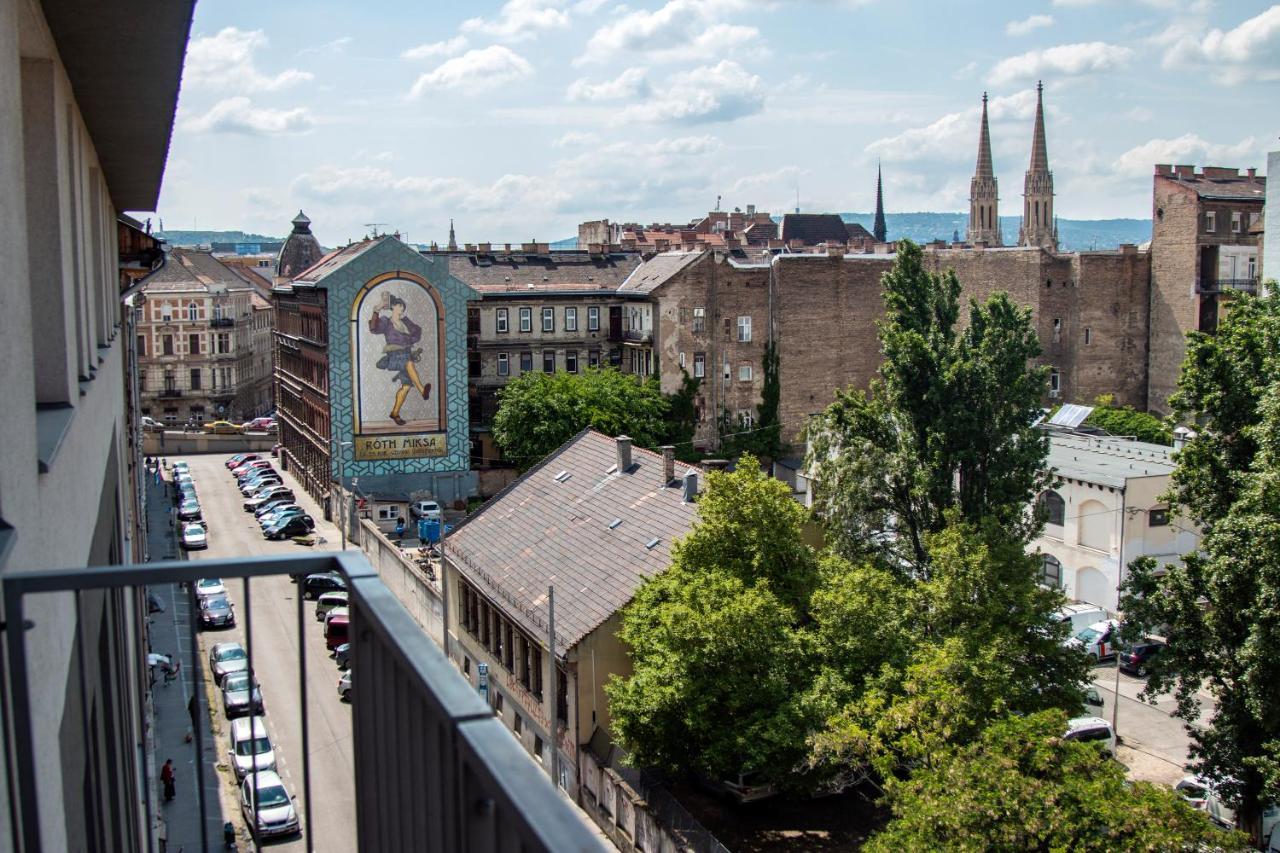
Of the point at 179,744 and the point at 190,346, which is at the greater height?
the point at 190,346

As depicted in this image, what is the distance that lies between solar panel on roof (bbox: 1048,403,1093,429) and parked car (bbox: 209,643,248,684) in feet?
115

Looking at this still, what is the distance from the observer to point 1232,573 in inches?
835

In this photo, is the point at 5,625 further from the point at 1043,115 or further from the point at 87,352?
the point at 1043,115

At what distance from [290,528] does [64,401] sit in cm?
Answer: 4614

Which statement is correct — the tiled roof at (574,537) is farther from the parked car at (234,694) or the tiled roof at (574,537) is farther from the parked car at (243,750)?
the parked car at (234,694)

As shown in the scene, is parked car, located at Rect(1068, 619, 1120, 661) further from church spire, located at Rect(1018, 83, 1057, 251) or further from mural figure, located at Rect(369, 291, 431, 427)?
church spire, located at Rect(1018, 83, 1057, 251)

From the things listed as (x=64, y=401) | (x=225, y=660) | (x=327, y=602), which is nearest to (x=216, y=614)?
(x=327, y=602)

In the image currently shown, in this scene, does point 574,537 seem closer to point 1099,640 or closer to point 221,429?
point 1099,640

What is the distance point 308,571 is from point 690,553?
21.5 meters

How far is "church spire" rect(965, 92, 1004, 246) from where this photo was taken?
114188mm

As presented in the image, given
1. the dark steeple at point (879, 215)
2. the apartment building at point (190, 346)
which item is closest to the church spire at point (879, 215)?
the dark steeple at point (879, 215)

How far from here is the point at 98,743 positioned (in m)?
→ 6.27

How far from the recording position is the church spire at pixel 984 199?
114m

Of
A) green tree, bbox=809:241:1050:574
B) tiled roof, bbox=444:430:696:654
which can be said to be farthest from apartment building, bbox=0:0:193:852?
green tree, bbox=809:241:1050:574
